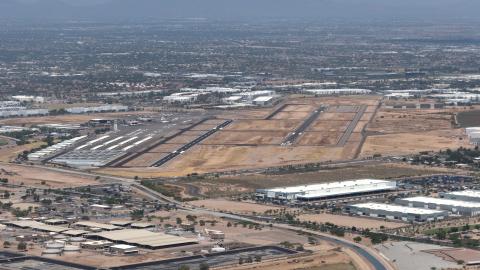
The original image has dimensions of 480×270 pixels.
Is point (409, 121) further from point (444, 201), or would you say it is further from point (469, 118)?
point (444, 201)

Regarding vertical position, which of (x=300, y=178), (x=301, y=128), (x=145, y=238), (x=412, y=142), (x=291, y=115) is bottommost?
(x=291, y=115)

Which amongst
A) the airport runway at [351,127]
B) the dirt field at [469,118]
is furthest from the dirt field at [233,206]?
Answer: the dirt field at [469,118]

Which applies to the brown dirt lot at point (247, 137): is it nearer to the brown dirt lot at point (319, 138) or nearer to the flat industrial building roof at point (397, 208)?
the brown dirt lot at point (319, 138)

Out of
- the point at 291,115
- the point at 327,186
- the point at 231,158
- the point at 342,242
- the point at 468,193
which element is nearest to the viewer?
the point at 342,242

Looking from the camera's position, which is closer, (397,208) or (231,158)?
(397,208)

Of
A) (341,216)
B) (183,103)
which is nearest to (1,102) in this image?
(183,103)

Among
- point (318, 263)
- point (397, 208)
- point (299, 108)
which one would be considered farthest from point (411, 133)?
point (318, 263)

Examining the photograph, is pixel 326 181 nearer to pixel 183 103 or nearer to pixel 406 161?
pixel 406 161
